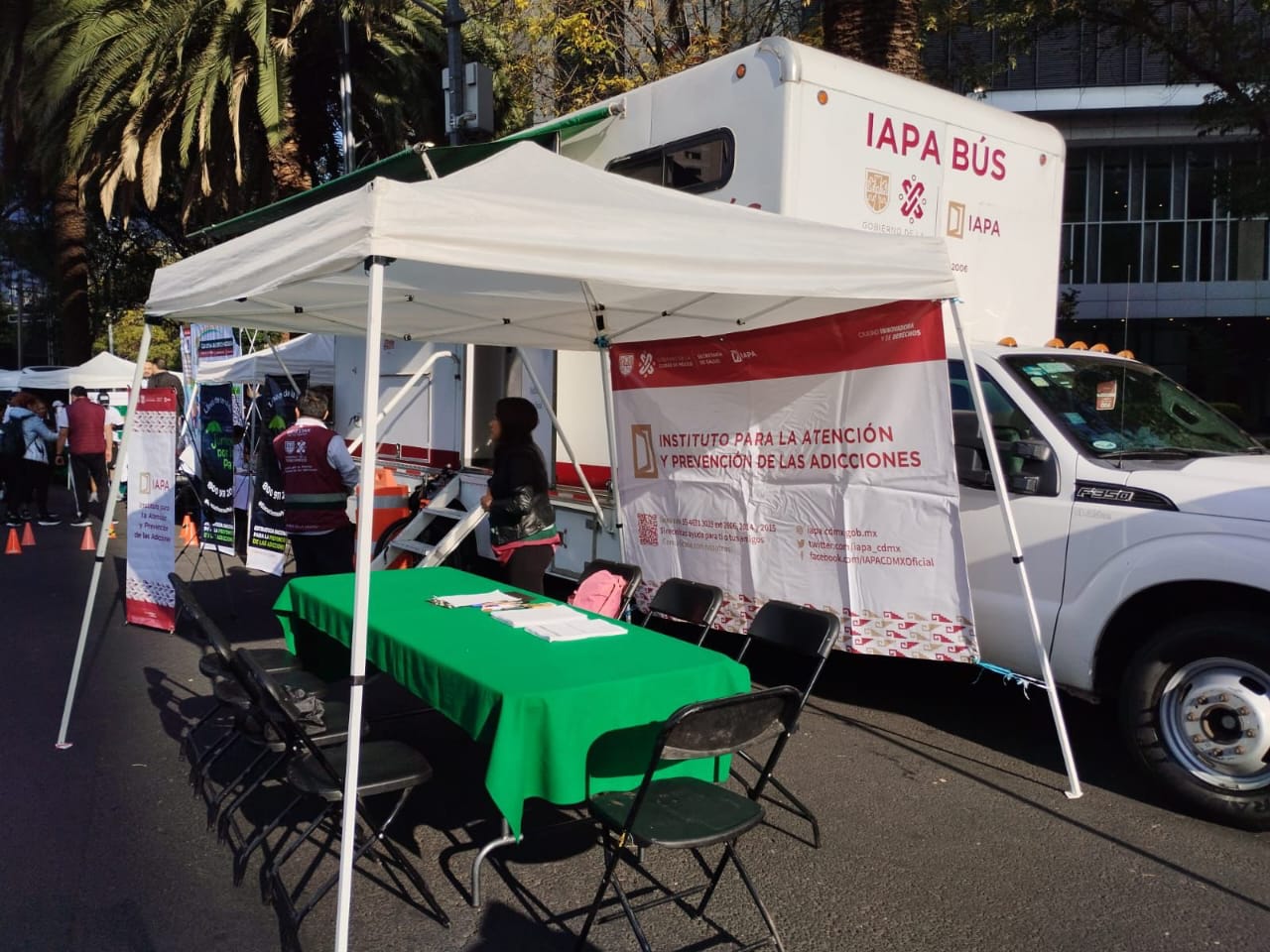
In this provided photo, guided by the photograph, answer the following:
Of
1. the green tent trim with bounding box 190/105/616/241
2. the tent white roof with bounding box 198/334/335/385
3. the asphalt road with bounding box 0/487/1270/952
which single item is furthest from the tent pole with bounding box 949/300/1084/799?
the tent white roof with bounding box 198/334/335/385

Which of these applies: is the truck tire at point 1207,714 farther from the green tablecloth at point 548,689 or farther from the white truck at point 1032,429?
the green tablecloth at point 548,689

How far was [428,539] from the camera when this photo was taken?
9102 mm

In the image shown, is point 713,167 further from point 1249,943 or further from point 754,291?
point 1249,943

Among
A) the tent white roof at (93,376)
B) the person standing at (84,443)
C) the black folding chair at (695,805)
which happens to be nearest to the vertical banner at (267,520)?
the black folding chair at (695,805)

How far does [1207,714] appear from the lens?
14.2 feet

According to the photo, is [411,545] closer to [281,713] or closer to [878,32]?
[281,713]

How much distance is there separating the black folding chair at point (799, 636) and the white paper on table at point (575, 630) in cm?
72

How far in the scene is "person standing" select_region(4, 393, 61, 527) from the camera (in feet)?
47.7

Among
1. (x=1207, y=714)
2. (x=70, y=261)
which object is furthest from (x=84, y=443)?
(x=1207, y=714)

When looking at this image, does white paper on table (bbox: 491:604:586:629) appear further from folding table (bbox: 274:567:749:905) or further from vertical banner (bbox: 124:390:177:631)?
vertical banner (bbox: 124:390:177:631)

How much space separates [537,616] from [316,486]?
2.71m

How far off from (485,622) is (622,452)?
259cm

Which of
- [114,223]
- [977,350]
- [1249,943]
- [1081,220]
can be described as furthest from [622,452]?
[1081,220]

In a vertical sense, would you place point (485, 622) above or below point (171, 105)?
below
